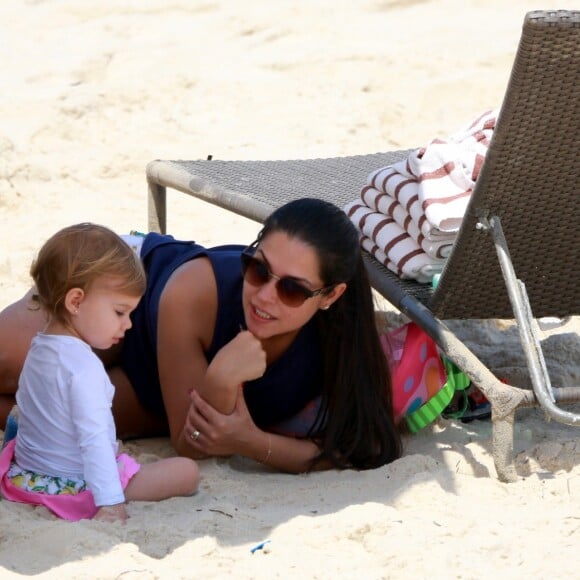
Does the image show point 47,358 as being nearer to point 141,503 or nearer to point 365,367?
point 141,503

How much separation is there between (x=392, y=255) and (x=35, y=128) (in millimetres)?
2880

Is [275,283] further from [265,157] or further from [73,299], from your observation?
[265,157]

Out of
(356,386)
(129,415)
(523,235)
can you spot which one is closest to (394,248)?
(523,235)

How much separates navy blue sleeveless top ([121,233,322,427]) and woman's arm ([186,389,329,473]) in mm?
139

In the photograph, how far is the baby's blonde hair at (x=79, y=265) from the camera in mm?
2588

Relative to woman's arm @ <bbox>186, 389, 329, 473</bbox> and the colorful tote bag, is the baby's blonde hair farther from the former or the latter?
the colorful tote bag

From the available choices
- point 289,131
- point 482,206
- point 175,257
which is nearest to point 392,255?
point 482,206

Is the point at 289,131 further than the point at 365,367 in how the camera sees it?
Yes

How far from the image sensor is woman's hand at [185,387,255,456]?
2.96 metres

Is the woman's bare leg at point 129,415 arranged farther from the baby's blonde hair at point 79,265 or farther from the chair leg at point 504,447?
the chair leg at point 504,447

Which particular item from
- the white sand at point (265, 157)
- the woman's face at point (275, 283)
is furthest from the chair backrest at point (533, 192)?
the woman's face at point (275, 283)

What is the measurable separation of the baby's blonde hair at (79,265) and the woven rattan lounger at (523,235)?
92 centimetres

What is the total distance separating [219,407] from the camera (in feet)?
9.74

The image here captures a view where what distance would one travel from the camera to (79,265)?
259cm
